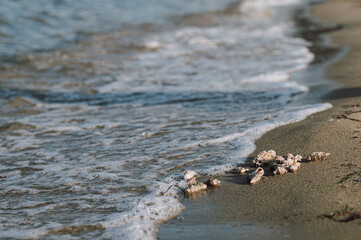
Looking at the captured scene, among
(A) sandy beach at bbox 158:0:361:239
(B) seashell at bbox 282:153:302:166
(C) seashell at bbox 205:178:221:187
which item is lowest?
(A) sandy beach at bbox 158:0:361:239

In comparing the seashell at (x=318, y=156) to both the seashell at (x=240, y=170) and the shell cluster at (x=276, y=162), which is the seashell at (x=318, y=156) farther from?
the seashell at (x=240, y=170)

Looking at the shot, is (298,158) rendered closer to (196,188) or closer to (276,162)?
(276,162)

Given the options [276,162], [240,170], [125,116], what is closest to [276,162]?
[276,162]

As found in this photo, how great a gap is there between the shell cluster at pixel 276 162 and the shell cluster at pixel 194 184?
213 millimetres

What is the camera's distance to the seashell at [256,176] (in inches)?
105

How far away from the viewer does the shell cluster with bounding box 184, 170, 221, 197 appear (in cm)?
267

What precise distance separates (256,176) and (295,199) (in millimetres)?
347

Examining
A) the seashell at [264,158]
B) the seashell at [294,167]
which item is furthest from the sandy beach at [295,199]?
the seashell at [264,158]

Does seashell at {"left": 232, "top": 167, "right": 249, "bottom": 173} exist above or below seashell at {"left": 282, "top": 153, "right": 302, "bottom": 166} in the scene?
below

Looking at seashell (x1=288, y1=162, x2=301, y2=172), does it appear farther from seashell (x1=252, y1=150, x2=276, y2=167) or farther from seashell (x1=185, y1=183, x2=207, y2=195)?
seashell (x1=185, y1=183, x2=207, y2=195)

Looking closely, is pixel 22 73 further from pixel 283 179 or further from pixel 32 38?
pixel 283 179

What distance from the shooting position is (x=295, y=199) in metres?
2.39

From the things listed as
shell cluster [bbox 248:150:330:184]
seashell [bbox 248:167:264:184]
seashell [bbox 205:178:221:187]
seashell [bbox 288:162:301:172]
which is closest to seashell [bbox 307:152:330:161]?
shell cluster [bbox 248:150:330:184]

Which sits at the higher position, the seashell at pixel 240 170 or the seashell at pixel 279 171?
the seashell at pixel 279 171
